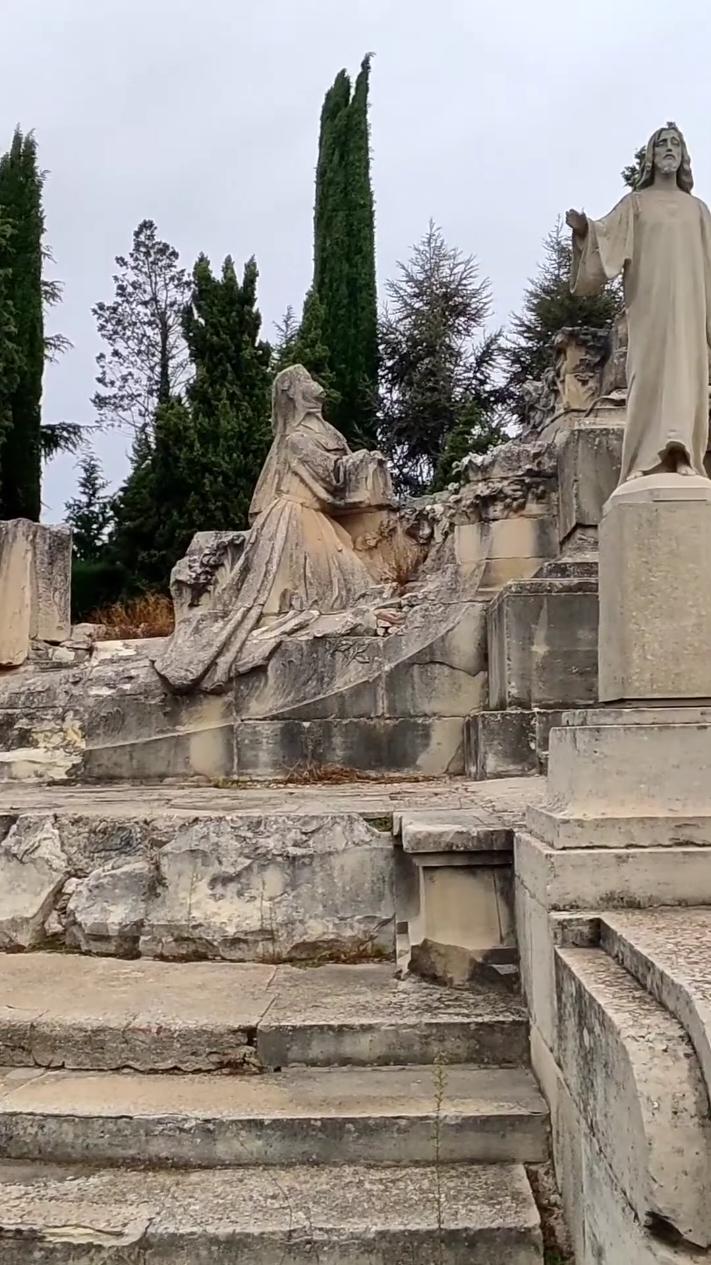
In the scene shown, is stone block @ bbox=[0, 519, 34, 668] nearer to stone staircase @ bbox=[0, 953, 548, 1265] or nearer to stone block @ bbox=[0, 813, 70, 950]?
stone block @ bbox=[0, 813, 70, 950]

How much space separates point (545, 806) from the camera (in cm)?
309

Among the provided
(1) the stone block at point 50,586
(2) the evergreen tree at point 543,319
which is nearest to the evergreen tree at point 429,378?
(2) the evergreen tree at point 543,319

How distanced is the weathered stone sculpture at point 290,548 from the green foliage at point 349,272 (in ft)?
52.5

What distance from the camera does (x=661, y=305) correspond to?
377cm

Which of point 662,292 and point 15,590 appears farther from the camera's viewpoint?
point 15,590

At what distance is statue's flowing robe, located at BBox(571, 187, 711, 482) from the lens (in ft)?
12.3

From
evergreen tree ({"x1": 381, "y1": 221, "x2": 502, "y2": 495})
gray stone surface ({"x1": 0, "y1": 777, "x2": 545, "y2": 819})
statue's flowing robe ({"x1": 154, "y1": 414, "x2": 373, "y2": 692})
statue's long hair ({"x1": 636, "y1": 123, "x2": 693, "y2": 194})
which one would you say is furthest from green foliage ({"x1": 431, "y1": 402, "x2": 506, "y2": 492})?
statue's long hair ({"x1": 636, "y1": 123, "x2": 693, "y2": 194})

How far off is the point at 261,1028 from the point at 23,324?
23.4 metres

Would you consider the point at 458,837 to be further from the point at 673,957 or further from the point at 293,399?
the point at 293,399

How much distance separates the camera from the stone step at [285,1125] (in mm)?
2637

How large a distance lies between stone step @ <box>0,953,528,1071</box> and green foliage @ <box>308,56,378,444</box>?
22.0m

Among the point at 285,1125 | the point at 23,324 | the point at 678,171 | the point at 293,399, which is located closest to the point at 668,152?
the point at 678,171

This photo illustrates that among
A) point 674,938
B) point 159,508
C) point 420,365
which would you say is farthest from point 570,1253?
point 420,365

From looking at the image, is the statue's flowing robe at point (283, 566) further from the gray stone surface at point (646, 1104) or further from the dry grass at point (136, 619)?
the dry grass at point (136, 619)
